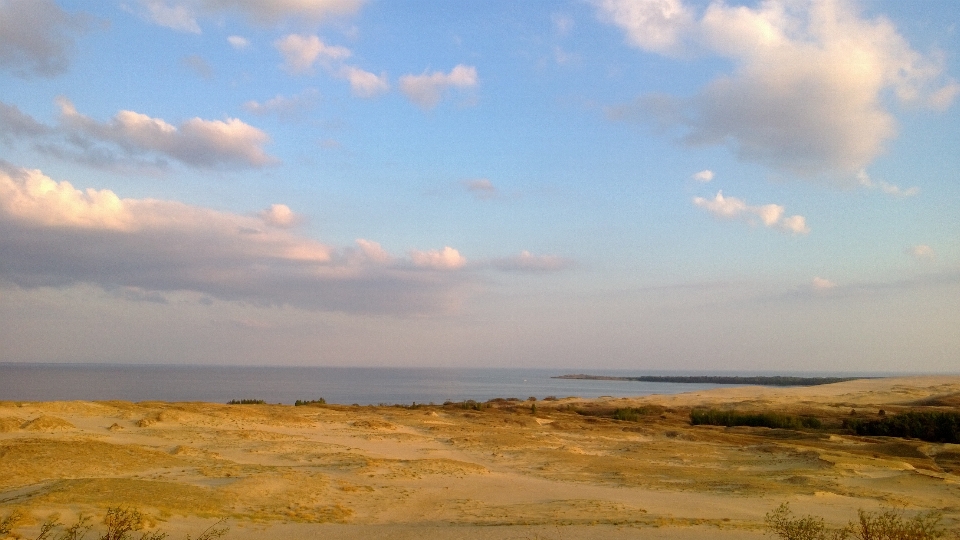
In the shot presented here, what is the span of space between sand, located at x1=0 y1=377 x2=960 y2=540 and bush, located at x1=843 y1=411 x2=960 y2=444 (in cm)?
370

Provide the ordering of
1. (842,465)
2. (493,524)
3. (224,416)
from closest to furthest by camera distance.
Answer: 1. (493,524)
2. (842,465)
3. (224,416)

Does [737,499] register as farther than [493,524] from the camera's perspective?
Yes

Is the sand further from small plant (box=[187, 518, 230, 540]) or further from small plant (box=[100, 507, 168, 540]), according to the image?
small plant (box=[100, 507, 168, 540])

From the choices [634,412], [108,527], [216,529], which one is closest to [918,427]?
[634,412]

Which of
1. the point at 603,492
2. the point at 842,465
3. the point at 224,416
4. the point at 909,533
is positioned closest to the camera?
the point at 909,533

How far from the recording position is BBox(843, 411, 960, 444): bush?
28.9 metres

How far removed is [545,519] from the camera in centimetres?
1158

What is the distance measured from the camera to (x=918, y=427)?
2981 centimetres

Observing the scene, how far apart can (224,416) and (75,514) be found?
16.9 m

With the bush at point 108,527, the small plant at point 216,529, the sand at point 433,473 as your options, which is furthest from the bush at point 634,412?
the bush at point 108,527

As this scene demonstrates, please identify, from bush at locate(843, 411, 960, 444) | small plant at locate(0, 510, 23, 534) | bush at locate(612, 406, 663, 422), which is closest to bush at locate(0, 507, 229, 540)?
small plant at locate(0, 510, 23, 534)

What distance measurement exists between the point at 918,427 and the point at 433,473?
24765 mm

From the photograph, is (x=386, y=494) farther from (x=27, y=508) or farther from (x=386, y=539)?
(x=27, y=508)

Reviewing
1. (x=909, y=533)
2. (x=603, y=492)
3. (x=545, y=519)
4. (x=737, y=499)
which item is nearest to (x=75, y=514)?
(x=545, y=519)
